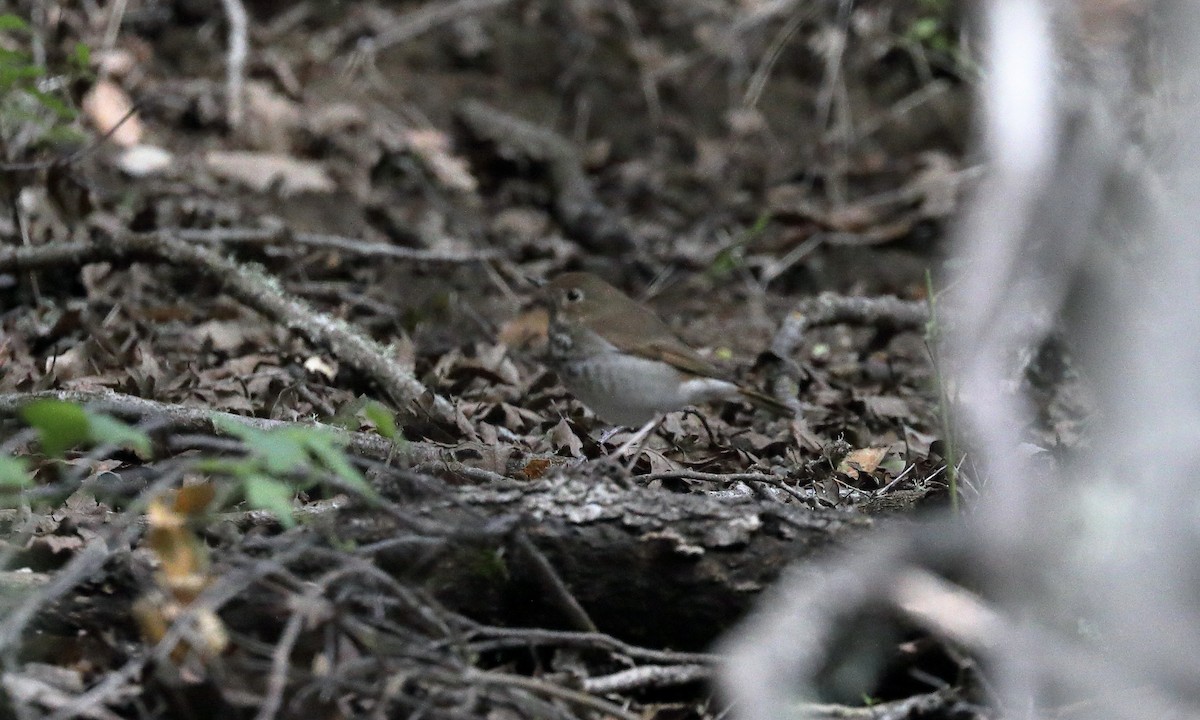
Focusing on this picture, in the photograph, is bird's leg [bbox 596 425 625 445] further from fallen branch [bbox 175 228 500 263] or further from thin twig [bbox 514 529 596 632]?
thin twig [bbox 514 529 596 632]

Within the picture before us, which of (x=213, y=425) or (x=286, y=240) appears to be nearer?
(x=213, y=425)

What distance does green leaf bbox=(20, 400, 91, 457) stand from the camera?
199 centimetres

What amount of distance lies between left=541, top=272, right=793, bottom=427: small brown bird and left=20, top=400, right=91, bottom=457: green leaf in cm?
300

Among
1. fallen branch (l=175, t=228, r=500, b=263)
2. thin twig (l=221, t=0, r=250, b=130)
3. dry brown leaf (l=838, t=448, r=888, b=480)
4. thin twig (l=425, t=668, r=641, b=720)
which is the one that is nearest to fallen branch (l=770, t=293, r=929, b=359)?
dry brown leaf (l=838, t=448, r=888, b=480)

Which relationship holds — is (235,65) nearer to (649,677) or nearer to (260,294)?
(260,294)

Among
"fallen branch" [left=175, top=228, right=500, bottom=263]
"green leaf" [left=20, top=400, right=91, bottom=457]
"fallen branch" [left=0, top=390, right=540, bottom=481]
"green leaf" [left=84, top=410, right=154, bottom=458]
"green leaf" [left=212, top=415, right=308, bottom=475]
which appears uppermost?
"fallen branch" [left=175, top=228, right=500, bottom=263]

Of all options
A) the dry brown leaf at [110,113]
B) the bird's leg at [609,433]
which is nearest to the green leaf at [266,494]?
the bird's leg at [609,433]

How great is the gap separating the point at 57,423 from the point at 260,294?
9.44ft

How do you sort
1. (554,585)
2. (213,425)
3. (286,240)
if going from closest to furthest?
(554,585) < (213,425) < (286,240)

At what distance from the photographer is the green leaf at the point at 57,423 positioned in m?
1.99

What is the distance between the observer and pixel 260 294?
4.81m

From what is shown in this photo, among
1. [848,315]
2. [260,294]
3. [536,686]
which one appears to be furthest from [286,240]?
[536,686]

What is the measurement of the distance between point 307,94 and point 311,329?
379 centimetres

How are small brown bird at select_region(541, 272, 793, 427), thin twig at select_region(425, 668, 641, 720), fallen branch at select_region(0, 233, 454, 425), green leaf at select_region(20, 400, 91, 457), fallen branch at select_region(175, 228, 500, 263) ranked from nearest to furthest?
green leaf at select_region(20, 400, 91, 457)
thin twig at select_region(425, 668, 641, 720)
fallen branch at select_region(0, 233, 454, 425)
small brown bird at select_region(541, 272, 793, 427)
fallen branch at select_region(175, 228, 500, 263)
